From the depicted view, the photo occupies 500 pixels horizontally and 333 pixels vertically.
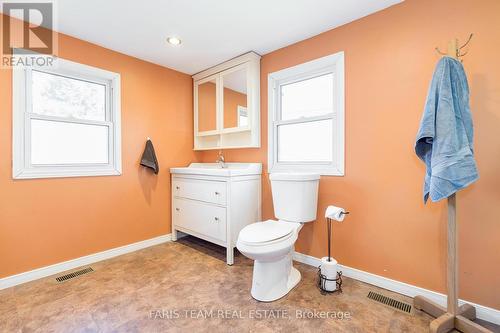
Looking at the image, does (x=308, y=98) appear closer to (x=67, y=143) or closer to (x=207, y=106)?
(x=207, y=106)

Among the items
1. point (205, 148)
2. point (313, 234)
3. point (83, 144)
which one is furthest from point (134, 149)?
point (313, 234)

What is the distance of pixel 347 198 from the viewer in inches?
81.5

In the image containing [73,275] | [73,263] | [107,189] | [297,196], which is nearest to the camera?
[297,196]

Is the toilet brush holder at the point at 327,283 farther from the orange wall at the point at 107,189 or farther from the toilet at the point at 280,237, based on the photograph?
the orange wall at the point at 107,189

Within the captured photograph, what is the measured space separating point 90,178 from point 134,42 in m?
1.45

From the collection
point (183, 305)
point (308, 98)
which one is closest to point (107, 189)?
point (183, 305)

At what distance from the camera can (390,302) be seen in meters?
1.70

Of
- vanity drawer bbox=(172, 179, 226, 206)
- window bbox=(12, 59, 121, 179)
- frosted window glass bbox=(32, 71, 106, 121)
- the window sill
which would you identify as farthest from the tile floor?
frosted window glass bbox=(32, 71, 106, 121)

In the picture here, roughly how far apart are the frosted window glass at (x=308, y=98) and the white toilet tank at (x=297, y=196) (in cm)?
70

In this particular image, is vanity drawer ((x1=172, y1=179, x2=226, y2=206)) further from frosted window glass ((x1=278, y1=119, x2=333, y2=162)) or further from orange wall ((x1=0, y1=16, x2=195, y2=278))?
frosted window glass ((x1=278, y1=119, x2=333, y2=162))

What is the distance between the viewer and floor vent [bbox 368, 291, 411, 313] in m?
1.62

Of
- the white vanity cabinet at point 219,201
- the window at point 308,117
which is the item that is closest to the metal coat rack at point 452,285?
the window at point 308,117

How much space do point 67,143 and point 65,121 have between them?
0.70ft

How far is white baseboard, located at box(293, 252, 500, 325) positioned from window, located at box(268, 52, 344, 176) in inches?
33.7
